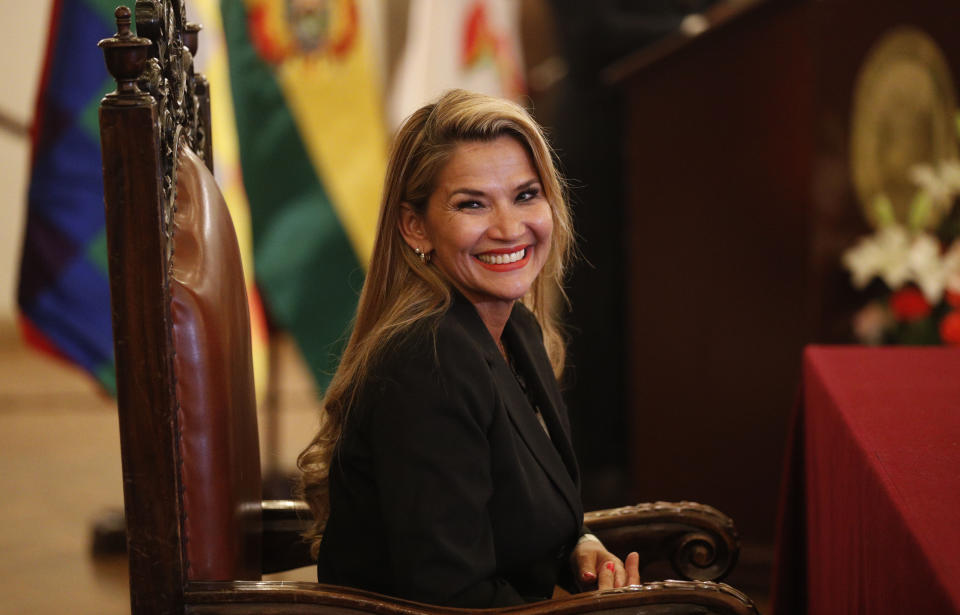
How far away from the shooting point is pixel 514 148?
129cm

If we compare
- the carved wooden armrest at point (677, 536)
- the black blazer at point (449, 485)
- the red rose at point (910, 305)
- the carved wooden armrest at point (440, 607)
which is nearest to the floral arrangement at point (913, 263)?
the red rose at point (910, 305)

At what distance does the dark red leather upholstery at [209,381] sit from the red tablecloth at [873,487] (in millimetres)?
635

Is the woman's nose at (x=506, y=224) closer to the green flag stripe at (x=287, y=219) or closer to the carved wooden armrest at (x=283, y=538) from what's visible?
the carved wooden armrest at (x=283, y=538)

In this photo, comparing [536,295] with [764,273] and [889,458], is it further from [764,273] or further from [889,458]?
[764,273]

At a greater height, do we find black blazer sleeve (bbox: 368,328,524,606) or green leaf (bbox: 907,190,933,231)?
green leaf (bbox: 907,190,933,231)

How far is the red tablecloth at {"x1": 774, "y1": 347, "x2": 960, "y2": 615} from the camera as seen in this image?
92 cm

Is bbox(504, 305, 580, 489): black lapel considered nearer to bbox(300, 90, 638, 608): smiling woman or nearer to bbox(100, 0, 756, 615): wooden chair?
bbox(300, 90, 638, 608): smiling woman

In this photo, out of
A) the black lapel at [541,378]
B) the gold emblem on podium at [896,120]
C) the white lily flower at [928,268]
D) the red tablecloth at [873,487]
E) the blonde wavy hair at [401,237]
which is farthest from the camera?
the gold emblem on podium at [896,120]

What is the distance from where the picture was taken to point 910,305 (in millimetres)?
2484

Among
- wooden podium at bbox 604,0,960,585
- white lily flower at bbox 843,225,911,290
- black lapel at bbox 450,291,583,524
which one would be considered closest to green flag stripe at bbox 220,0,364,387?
wooden podium at bbox 604,0,960,585

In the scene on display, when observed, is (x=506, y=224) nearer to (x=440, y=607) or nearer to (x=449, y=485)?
(x=449, y=485)

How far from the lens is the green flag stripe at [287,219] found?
2.99 m

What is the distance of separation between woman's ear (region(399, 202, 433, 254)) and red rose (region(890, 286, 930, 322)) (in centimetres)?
152

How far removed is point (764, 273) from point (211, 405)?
1.86 m
